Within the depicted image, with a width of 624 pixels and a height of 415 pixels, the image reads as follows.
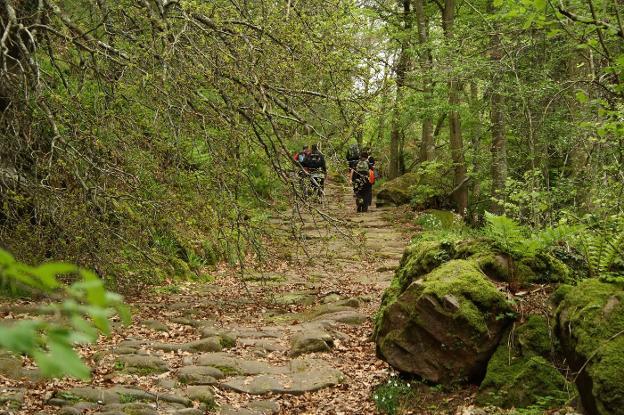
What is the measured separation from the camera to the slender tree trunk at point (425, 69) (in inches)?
572

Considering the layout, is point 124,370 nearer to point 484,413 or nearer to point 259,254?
point 259,254

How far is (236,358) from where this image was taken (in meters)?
7.53

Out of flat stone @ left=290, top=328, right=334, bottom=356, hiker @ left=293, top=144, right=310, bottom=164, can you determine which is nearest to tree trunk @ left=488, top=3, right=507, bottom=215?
flat stone @ left=290, top=328, right=334, bottom=356

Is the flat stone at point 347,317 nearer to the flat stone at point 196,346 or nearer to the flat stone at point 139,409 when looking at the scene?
the flat stone at point 196,346

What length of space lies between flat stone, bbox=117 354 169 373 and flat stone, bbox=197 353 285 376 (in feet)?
1.52

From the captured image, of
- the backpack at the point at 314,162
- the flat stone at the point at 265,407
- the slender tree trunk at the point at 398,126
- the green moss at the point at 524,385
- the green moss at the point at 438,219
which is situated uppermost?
the slender tree trunk at the point at 398,126

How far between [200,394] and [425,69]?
34.0 ft

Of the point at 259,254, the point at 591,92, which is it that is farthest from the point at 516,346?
the point at 591,92

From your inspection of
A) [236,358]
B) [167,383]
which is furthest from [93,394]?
[236,358]

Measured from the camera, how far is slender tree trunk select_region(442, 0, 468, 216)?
51.9 feet

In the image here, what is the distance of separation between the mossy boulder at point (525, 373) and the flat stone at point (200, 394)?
2555 mm

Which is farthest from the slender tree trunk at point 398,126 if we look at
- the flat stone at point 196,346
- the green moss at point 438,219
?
the flat stone at point 196,346

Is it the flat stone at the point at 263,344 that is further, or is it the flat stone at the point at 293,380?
the flat stone at the point at 263,344

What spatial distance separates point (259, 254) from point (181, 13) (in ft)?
10.5
